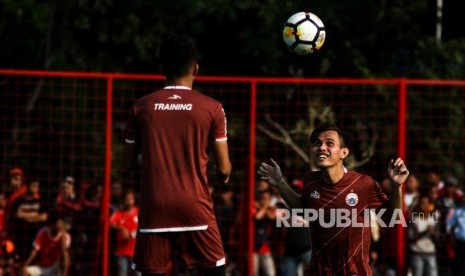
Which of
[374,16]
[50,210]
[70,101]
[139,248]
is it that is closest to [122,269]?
[50,210]

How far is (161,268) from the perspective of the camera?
606 centimetres

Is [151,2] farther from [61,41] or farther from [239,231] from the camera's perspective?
[239,231]

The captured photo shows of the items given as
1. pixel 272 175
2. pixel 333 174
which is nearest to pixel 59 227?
pixel 272 175

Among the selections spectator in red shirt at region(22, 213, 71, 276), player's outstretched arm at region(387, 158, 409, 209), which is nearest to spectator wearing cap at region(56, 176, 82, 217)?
spectator in red shirt at region(22, 213, 71, 276)

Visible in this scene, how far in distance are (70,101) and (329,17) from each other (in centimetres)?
538

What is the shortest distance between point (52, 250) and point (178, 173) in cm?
700

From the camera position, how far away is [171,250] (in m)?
6.12

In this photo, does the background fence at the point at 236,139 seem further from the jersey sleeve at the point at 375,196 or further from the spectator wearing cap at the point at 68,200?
the jersey sleeve at the point at 375,196

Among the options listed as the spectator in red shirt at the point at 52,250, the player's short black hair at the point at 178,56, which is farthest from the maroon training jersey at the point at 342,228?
the spectator in red shirt at the point at 52,250

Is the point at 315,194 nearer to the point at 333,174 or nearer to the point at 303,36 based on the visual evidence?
the point at 333,174

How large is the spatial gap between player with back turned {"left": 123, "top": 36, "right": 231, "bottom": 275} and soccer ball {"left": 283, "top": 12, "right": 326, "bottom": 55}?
3341 mm

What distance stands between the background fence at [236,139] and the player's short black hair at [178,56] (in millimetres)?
5380

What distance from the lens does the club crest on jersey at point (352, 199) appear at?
7.20 meters

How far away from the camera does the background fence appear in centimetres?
1188
